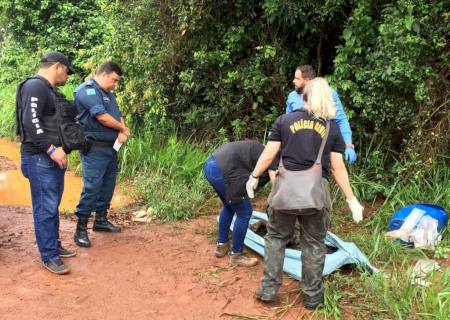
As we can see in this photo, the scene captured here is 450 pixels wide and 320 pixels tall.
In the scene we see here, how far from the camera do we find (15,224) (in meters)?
5.39

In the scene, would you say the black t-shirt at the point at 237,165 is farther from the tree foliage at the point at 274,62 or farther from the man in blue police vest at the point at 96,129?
the tree foliage at the point at 274,62

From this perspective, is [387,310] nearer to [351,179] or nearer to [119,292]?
[119,292]

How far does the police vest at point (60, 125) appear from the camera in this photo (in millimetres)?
3900

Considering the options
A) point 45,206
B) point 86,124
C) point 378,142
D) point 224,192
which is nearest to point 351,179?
point 378,142

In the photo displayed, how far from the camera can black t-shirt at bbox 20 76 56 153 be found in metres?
3.78

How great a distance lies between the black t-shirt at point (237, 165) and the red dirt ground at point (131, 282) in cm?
76

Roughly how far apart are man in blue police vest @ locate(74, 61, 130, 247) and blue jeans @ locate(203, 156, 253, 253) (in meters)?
1.16

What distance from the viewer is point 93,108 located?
4586 mm

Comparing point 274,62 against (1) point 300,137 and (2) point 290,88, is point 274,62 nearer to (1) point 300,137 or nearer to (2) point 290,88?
(2) point 290,88

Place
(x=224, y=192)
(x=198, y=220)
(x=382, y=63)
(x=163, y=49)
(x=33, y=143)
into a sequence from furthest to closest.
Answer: (x=163, y=49) → (x=198, y=220) → (x=382, y=63) → (x=224, y=192) → (x=33, y=143)

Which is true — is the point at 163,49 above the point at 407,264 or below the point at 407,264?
above

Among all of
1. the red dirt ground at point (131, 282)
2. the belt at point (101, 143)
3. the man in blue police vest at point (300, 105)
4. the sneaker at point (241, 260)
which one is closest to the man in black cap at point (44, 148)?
the red dirt ground at point (131, 282)

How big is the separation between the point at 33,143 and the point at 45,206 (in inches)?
21.7

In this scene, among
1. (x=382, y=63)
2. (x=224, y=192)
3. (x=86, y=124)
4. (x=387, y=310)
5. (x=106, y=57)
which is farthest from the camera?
(x=106, y=57)
